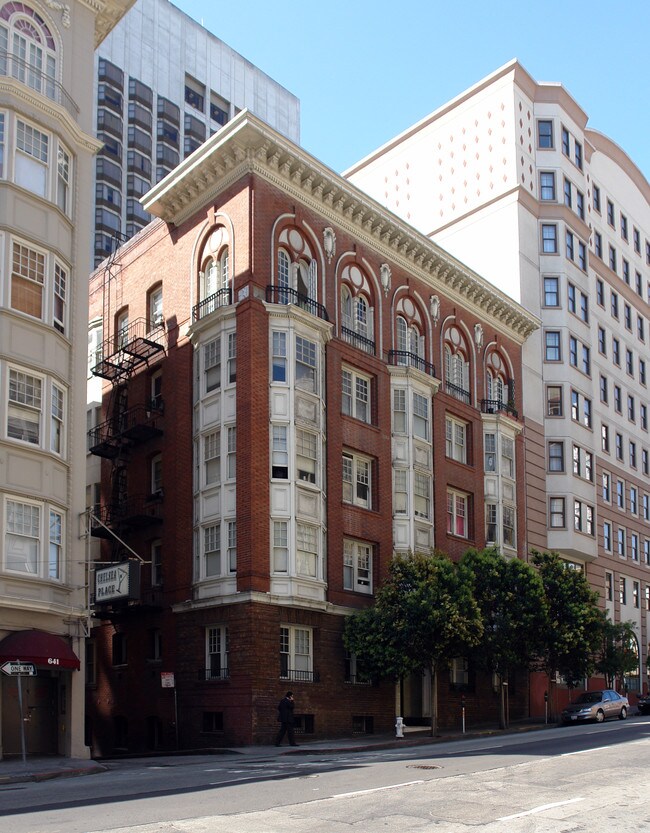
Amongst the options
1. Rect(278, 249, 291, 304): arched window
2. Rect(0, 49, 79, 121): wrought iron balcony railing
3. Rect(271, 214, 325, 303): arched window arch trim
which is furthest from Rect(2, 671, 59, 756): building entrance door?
Rect(0, 49, 79, 121): wrought iron balcony railing

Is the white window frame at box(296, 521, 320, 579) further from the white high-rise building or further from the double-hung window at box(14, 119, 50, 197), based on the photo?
the white high-rise building

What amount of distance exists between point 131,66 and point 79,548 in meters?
72.2

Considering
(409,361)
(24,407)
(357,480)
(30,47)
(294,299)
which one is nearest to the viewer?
(24,407)

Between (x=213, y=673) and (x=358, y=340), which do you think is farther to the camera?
(x=358, y=340)

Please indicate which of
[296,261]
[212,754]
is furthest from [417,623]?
[296,261]

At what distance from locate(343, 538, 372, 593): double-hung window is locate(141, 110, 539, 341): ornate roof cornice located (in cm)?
1259

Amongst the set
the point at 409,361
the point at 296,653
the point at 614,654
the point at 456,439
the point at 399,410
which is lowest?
the point at 614,654

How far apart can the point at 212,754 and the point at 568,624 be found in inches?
715

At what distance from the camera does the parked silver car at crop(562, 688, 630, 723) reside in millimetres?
41531

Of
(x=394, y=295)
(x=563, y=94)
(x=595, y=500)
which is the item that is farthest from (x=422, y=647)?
(x=563, y=94)

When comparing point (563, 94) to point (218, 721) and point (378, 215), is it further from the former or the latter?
point (218, 721)

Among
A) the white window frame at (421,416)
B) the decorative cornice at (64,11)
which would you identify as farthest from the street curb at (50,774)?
the decorative cornice at (64,11)

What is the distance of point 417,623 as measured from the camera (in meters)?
34.9

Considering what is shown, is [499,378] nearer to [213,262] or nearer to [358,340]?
[358,340]
